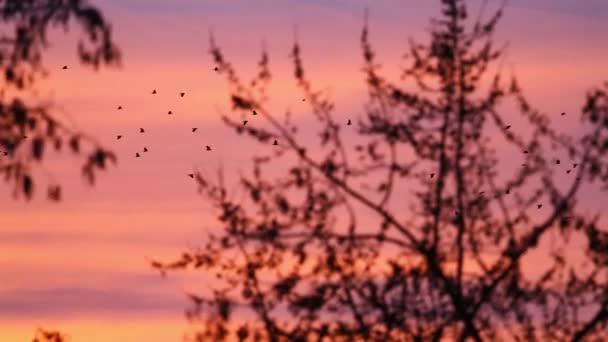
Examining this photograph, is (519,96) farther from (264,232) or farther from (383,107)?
(264,232)

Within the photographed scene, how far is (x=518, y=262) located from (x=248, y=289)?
360 centimetres

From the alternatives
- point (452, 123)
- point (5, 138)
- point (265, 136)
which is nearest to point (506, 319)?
point (452, 123)

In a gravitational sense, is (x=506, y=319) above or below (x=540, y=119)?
below

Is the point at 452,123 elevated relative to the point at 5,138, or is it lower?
elevated

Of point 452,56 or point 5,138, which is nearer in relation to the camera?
point 5,138

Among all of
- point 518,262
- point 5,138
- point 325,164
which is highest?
point 325,164

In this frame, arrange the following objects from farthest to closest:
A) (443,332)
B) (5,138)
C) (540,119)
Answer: (540,119) → (443,332) → (5,138)

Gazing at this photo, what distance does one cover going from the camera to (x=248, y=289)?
21.4 meters

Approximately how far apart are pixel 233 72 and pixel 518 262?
4.53m

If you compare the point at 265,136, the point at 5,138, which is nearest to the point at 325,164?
the point at 265,136

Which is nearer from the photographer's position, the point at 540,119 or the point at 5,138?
the point at 5,138

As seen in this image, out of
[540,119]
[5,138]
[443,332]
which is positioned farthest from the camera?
[540,119]

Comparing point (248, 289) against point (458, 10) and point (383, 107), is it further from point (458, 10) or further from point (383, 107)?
point (458, 10)

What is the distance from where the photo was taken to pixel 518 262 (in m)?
21.8
